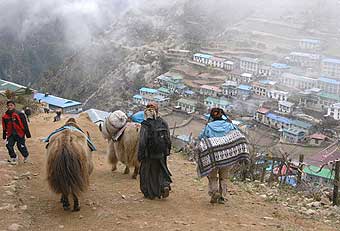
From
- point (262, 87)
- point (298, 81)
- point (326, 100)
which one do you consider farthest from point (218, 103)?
point (298, 81)

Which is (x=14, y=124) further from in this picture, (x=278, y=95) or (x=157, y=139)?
(x=278, y=95)

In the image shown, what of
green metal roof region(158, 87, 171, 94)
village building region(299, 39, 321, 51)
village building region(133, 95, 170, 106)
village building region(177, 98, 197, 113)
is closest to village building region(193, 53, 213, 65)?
green metal roof region(158, 87, 171, 94)

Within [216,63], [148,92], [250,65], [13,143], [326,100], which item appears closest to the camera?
[13,143]

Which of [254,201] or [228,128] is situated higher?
[228,128]

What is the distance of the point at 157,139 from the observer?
17.4 feet

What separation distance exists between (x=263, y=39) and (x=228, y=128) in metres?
41.1

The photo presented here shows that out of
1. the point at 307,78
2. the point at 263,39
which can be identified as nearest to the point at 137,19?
the point at 263,39

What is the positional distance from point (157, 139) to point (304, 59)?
3642 centimetres

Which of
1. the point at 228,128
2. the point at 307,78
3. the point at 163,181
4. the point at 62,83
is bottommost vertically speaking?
the point at 62,83

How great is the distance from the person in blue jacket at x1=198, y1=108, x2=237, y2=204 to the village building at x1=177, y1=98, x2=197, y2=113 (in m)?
26.3

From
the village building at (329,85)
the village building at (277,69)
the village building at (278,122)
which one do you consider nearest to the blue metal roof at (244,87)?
the village building at (277,69)

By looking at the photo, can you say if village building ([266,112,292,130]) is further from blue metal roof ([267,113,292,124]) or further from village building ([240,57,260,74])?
village building ([240,57,260,74])

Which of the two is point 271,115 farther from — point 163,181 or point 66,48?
point 66,48

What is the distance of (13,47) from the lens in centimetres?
5591
